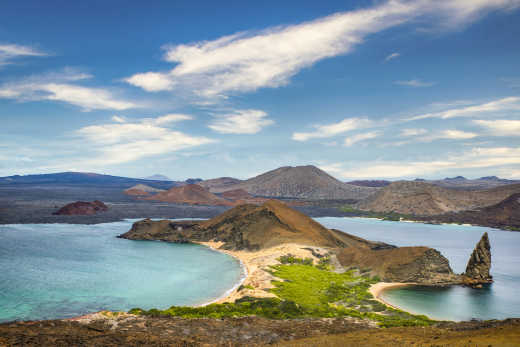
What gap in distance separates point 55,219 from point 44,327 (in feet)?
382

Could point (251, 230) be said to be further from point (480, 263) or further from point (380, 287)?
point (480, 263)

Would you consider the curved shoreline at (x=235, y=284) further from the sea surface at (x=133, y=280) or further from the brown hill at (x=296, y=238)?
the brown hill at (x=296, y=238)

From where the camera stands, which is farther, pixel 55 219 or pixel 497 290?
pixel 55 219

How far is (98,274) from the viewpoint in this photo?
186ft

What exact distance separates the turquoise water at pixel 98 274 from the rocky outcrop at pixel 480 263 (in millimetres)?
41161

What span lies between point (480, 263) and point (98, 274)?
67254 millimetres

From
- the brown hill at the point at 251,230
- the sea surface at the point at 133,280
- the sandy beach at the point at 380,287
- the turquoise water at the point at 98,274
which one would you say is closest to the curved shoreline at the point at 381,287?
the sandy beach at the point at 380,287

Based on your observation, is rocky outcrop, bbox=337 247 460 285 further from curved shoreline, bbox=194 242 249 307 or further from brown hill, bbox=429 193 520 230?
brown hill, bbox=429 193 520 230

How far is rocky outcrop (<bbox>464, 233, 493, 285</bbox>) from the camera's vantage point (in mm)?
58188

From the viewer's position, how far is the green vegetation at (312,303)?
33500mm

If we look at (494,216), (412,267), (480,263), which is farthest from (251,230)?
(494,216)

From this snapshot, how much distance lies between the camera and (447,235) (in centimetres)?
12588

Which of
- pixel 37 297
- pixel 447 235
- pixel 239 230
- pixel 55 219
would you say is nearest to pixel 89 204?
pixel 55 219

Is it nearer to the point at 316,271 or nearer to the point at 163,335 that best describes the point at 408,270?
the point at 316,271
